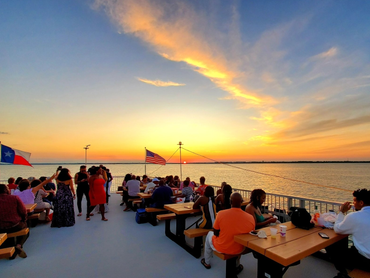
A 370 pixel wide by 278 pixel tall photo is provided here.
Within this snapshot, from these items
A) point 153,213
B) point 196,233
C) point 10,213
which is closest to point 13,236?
point 10,213

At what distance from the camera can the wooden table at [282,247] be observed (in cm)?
186

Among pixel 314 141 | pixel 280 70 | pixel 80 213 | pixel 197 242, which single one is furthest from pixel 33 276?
pixel 314 141

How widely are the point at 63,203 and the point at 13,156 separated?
136 inches

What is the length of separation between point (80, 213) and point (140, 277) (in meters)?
4.71

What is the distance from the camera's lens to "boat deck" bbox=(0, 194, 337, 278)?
292cm

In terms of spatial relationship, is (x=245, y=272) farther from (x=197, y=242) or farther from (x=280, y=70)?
(x=280, y=70)

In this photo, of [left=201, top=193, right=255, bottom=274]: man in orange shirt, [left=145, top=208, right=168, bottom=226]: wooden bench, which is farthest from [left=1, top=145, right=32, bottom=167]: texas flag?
[left=201, top=193, right=255, bottom=274]: man in orange shirt

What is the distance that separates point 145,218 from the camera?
5.52 m

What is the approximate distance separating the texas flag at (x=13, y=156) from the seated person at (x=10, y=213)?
4.37 m

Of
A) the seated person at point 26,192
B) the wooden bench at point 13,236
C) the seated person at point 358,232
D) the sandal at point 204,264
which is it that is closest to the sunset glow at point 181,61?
the seated person at point 26,192

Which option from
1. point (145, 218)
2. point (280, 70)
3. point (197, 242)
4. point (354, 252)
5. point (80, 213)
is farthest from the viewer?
point (280, 70)

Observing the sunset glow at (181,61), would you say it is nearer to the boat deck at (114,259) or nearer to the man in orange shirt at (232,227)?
the boat deck at (114,259)

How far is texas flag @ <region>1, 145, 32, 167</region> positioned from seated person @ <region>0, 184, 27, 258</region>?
437 centimetres

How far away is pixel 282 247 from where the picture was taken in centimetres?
203
